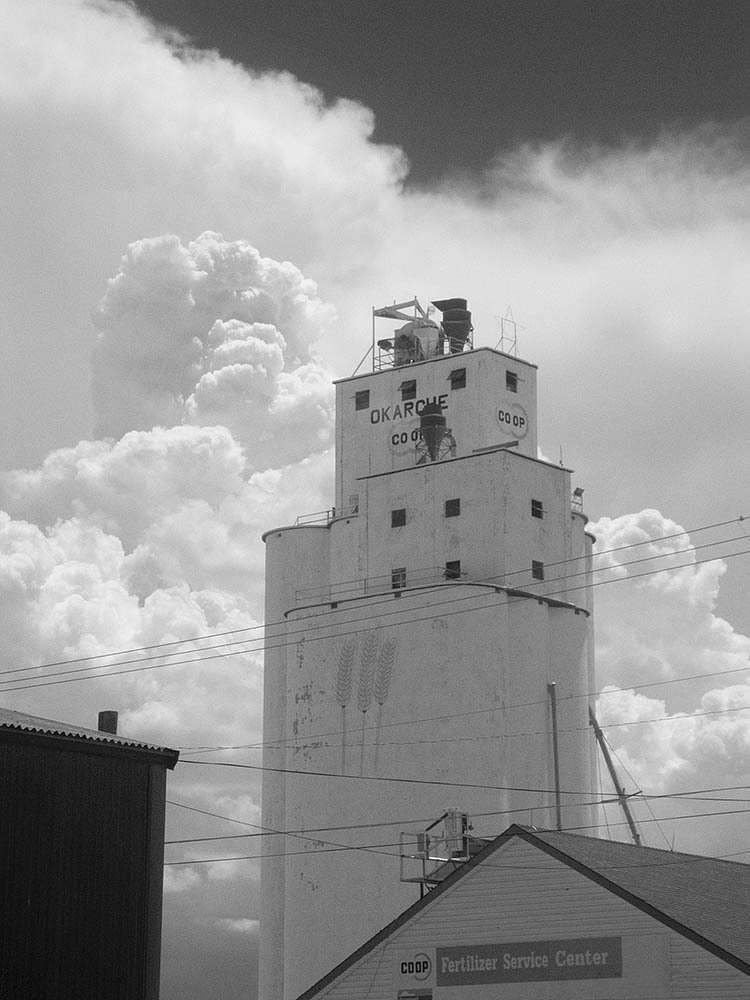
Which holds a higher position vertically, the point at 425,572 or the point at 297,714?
the point at 425,572

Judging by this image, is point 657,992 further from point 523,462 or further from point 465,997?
point 523,462

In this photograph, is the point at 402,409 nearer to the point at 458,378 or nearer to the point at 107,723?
the point at 458,378

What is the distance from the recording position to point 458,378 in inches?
2950

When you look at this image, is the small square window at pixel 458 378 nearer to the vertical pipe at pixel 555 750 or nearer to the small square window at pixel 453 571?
the small square window at pixel 453 571

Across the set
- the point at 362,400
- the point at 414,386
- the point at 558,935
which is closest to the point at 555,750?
the point at 414,386

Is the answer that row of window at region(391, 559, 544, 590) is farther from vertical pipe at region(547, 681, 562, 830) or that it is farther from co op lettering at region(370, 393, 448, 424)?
co op lettering at region(370, 393, 448, 424)

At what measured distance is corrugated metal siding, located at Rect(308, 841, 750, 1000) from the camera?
35719 mm

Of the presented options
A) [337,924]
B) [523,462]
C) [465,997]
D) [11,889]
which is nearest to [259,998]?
[337,924]

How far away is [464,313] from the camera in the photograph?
80.9 meters

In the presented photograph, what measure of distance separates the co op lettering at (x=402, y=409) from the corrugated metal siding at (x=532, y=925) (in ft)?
124

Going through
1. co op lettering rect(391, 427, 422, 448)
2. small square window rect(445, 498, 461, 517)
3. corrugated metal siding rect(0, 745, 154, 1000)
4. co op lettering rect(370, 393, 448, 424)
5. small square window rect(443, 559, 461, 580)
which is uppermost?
co op lettering rect(370, 393, 448, 424)

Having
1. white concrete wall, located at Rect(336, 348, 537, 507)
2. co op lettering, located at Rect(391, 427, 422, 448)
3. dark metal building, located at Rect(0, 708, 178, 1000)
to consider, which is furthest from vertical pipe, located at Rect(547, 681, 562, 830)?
dark metal building, located at Rect(0, 708, 178, 1000)

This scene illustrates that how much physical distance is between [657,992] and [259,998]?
3611 centimetres

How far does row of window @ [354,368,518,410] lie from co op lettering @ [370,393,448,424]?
1.33 feet
